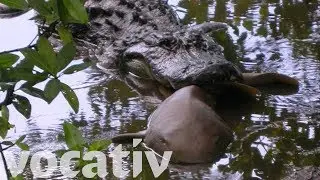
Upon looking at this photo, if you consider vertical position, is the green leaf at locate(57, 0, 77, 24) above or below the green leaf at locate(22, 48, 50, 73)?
above

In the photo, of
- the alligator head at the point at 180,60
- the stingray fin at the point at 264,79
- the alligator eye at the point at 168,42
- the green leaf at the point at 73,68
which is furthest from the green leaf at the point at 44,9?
the alligator eye at the point at 168,42

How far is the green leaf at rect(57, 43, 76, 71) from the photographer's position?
1.23m

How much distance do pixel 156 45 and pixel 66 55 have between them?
3415 mm

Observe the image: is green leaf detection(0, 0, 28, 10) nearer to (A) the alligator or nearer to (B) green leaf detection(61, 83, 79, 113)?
(B) green leaf detection(61, 83, 79, 113)

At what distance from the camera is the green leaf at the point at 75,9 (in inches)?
46.6

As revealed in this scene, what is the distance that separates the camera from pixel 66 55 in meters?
1.25

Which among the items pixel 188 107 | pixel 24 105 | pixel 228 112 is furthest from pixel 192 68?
pixel 24 105

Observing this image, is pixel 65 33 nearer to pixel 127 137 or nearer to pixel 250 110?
pixel 127 137

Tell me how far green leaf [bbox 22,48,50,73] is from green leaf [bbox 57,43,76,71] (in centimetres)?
3

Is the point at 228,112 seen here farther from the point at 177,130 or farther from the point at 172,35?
the point at 172,35

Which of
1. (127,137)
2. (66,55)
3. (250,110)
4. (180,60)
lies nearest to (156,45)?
(180,60)

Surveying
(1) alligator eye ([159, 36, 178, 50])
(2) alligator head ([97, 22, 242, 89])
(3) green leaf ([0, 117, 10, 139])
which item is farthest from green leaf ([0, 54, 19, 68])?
(1) alligator eye ([159, 36, 178, 50])

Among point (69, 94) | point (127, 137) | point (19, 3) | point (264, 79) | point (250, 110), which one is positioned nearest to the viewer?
point (19, 3)

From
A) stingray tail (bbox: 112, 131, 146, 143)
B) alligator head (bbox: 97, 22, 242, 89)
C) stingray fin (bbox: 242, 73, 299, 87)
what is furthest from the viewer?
stingray fin (bbox: 242, 73, 299, 87)
